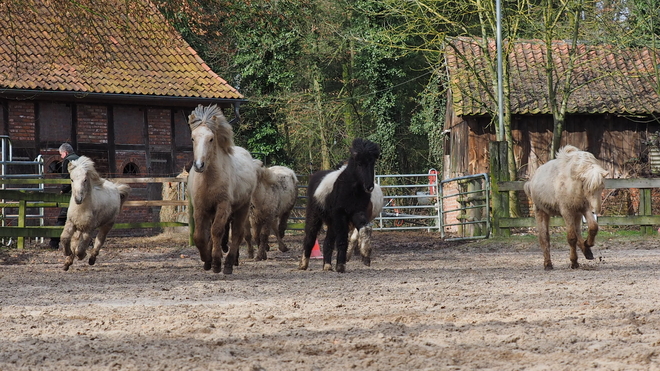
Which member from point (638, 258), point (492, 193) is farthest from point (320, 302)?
point (492, 193)

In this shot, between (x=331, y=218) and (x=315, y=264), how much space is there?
1.90m

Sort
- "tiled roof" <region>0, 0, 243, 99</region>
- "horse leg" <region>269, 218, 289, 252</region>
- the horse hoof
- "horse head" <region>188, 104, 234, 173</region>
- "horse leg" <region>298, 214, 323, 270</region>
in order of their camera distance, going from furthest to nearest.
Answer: "tiled roof" <region>0, 0, 243, 99</region>
"horse leg" <region>269, 218, 289, 252</region>
the horse hoof
"horse leg" <region>298, 214, 323, 270</region>
"horse head" <region>188, 104, 234, 173</region>

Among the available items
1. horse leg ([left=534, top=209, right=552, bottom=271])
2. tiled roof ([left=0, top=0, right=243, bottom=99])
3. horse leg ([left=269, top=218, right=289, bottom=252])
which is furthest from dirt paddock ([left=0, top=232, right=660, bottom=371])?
tiled roof ([left=0, top=0, right=243, bottom=99])

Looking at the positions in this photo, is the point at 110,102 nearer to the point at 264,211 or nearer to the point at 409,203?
the point at 409,203

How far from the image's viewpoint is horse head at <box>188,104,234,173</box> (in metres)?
11.2

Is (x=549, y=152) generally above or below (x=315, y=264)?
above

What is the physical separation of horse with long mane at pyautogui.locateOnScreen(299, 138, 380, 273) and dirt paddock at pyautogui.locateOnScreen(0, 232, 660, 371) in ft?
1.60

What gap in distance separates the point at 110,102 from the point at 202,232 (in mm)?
18261

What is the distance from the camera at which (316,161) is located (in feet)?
139

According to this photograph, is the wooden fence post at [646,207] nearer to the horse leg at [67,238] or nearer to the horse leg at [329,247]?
the horse leg at [329,247]

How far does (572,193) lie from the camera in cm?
1164

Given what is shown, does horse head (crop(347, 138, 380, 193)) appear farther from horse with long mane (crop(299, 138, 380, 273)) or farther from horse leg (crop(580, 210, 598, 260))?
horse leg (crop(580, 210, 598, 260))

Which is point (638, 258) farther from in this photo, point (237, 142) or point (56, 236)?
point (237, 142)

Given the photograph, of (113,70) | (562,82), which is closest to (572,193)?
(113,70)
